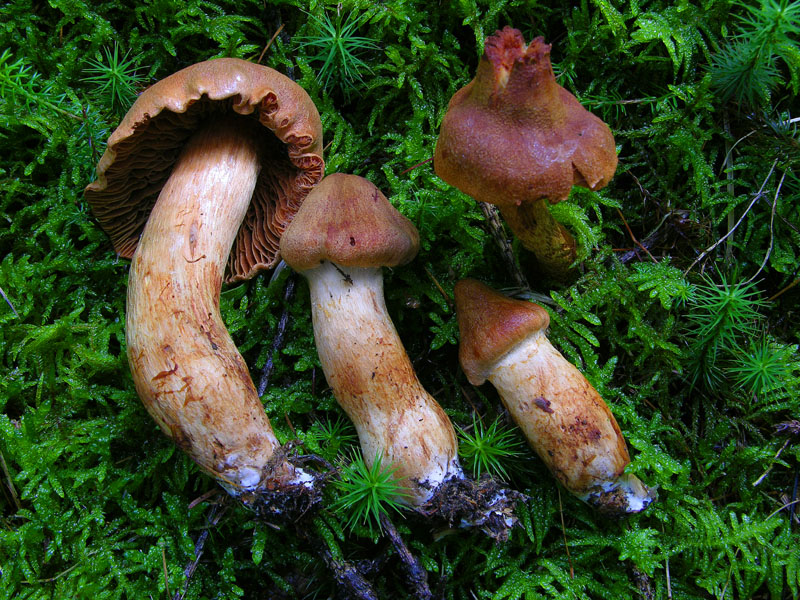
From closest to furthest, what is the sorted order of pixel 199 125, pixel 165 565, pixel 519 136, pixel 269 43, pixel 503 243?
pixel 519 136 → pixel 165 565 → pixel 199 125 → pixel 503 243 → pixel 269 43

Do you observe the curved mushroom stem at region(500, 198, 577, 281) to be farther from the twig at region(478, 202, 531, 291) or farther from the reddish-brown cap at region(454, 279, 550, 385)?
the reddish-brown cap at region(454, 279, 550, 385)

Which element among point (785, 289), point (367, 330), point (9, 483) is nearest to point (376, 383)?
point (367, 330)

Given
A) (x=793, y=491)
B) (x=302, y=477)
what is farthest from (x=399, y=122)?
(x=793, y=491)

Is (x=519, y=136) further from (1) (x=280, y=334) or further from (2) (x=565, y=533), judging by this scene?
(2) (x=565, y=533)

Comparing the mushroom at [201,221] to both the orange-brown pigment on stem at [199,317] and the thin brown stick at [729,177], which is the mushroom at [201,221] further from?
the thin brown stick at [729,177]

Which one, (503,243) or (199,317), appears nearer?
(199,317)

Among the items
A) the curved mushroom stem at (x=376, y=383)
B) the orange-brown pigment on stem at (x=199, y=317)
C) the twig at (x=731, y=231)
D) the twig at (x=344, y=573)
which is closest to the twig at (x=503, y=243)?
the curved mushroom stem at (x=376, y=383)

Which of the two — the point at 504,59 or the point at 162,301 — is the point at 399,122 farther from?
the point at 162,301
